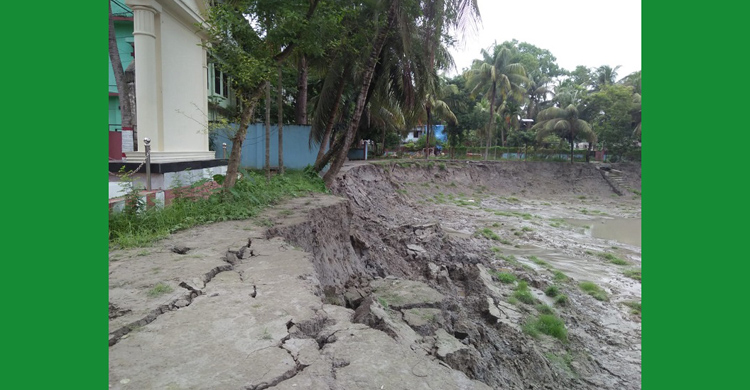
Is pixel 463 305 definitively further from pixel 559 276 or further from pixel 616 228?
Answer: pixel 616 228

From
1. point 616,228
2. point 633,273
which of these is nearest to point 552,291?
point 633,273

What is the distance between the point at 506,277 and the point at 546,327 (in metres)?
2.77

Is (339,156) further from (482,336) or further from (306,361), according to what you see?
(306,361)

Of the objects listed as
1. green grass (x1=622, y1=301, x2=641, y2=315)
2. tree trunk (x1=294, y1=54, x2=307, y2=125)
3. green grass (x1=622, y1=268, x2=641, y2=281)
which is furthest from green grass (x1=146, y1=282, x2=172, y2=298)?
tree trunk (x1=294, y1=54, x2=307, y2=125)

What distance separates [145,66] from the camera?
7910 millimetres

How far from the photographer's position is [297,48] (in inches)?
333

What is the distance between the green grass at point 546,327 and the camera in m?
7.24

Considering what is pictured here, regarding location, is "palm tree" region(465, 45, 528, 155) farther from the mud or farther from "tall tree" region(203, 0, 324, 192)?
A: "tall tree" region(203, 0, 324, 192)

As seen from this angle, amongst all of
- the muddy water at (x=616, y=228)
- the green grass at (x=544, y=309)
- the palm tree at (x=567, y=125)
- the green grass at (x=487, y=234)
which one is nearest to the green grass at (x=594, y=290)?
the green grass at (x=544, y=309)

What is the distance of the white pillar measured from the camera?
25.7 feet

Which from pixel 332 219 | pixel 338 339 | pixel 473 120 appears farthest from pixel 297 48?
pixel 473 120

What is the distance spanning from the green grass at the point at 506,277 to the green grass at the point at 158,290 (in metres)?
7.76

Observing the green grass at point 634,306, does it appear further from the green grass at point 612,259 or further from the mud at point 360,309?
the green grass at point 612,259

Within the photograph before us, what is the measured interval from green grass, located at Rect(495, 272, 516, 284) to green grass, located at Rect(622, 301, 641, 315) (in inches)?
91.0
